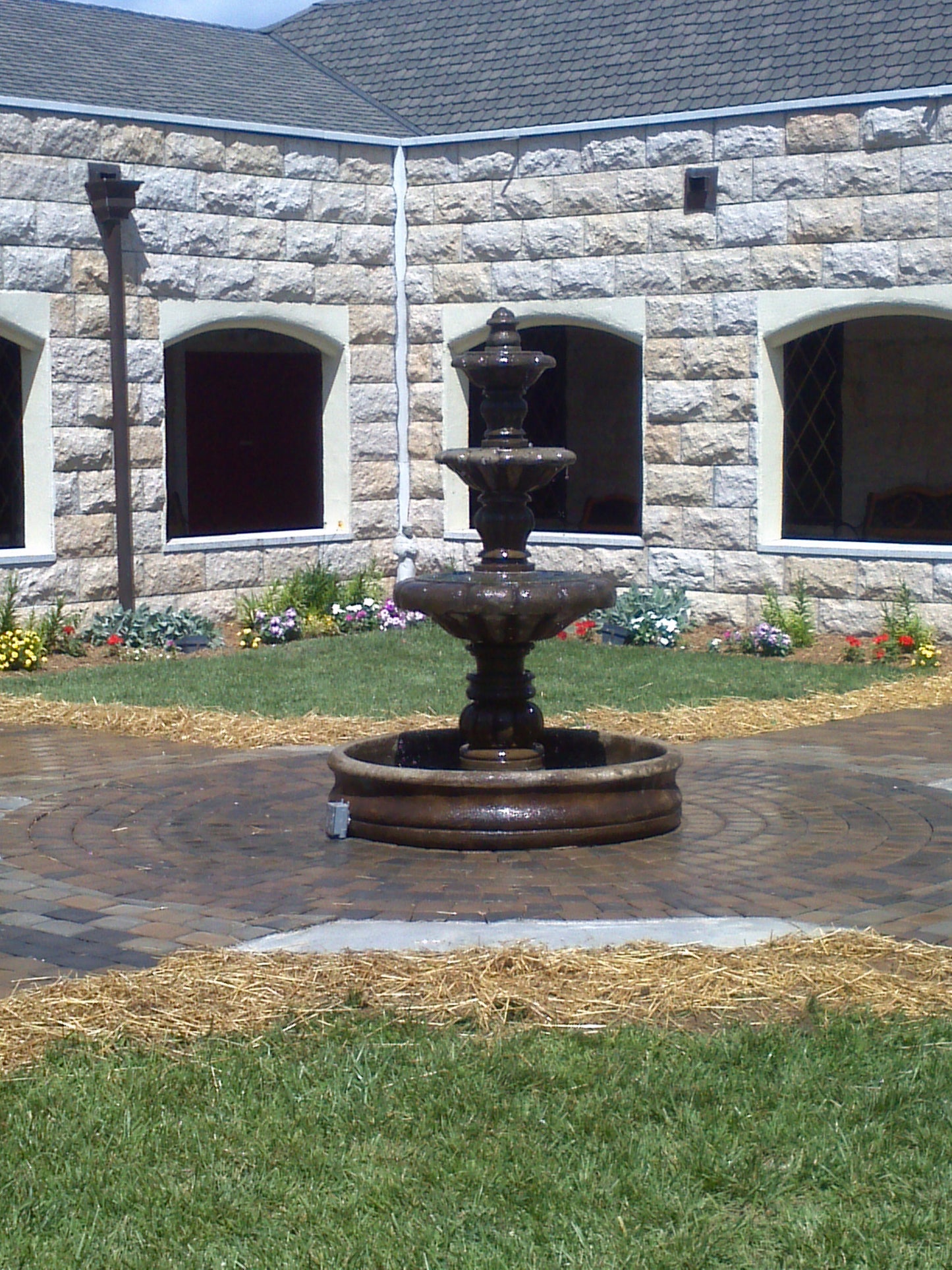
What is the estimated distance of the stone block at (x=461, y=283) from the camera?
14719 mm

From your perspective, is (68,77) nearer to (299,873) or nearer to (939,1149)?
(299,873)

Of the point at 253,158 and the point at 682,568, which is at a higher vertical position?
the point at 253,158

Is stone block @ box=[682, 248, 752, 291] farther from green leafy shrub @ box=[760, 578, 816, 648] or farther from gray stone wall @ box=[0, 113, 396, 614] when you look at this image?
gray stone wall @ box=[0, 113, 396, 614]

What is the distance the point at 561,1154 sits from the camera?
390 cm

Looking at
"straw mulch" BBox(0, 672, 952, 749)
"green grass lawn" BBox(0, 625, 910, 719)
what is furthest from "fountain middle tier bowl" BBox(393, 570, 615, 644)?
"green grass lawn" BBox(0, 625, 910, 719)

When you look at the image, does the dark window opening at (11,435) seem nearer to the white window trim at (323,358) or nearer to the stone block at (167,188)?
the white window trim at (323,358)

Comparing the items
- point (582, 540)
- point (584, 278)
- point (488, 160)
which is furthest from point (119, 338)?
point (582, 540)

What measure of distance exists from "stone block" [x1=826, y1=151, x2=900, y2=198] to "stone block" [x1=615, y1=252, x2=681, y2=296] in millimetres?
1393

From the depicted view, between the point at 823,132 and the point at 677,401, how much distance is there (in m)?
2.33

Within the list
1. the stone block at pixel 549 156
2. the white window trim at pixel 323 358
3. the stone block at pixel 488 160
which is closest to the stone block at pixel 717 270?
the stone block at pixel 549 156

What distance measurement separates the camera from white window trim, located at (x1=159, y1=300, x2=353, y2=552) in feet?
45.6

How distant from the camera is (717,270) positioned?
44.5ft

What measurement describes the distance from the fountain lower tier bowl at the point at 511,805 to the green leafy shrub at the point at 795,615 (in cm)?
612

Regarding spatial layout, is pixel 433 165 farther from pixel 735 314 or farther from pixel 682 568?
pixel 682 568
